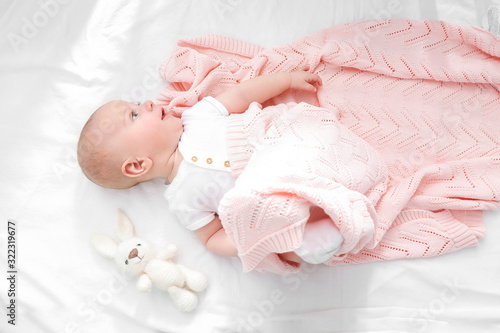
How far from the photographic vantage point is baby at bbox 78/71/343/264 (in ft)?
4.23

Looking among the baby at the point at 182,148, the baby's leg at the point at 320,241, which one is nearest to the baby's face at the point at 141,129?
the baby at the point at 182,148

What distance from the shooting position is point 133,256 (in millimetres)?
1309

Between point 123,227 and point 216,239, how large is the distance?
0.26 metres

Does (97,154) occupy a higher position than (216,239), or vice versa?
(97,154)

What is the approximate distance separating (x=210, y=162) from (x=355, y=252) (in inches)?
17.1

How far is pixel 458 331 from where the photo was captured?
4.30 feet

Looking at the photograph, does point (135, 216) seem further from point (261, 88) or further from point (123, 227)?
point (261, 88)

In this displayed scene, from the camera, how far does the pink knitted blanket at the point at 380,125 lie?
1.26 metres

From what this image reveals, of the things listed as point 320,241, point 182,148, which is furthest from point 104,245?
point 320,241

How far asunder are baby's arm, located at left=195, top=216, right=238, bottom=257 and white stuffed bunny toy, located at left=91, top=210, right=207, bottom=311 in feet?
0.27

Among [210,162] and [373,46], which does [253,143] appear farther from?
[373,46]

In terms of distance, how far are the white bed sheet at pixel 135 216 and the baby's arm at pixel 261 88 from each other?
0.50 ft

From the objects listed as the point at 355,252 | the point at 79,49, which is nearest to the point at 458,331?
the point at 355,252

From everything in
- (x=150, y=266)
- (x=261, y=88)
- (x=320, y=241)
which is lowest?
(x=150, y=266)
